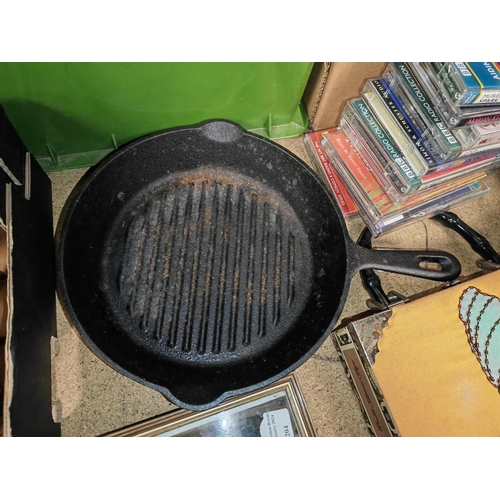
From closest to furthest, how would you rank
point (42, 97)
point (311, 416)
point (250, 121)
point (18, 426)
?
point (18, 426), point (42, 97), point (311, 416), point (250, 121)

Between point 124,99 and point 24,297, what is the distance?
0.34 metres

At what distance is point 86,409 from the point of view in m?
0.77

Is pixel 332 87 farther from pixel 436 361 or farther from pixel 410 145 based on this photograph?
pixel 436 361

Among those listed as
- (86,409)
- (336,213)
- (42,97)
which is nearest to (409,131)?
(336,213)

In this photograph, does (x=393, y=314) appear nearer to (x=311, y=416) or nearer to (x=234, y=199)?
(x=311, y=416)

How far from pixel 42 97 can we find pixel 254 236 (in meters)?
0.40

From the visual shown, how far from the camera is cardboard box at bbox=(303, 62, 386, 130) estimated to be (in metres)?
0.80

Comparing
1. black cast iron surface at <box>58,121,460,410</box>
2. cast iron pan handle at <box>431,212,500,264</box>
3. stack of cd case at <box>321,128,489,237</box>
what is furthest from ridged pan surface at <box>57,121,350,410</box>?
cast iron pan handle at <box>431,212,500,264</box>

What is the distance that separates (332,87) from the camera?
841 mm

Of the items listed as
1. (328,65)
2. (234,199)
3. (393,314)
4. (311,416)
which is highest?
(328,65)

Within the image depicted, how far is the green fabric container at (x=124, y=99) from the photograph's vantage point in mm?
682

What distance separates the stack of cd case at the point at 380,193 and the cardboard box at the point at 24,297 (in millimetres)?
550

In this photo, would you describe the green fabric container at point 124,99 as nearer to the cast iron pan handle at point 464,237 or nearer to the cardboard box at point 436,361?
the cast iron pan handle at point 464,237

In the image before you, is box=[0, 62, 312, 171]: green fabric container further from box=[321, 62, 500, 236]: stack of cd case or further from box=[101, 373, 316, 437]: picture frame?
box=[101, 373, 316, 437]: picture frame
